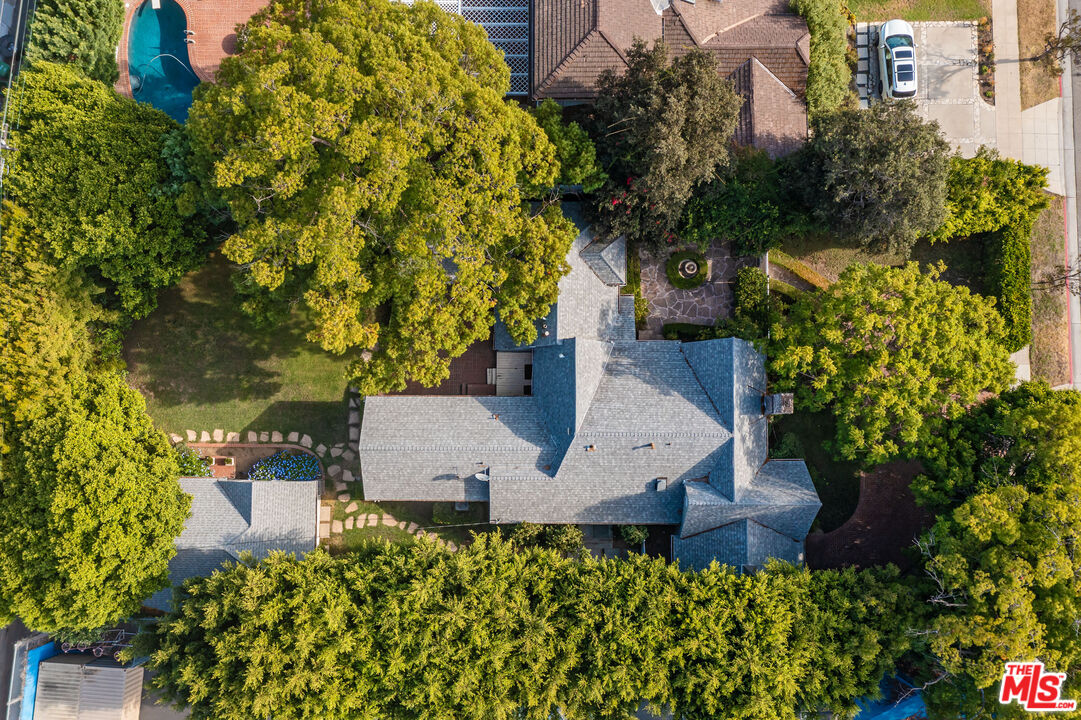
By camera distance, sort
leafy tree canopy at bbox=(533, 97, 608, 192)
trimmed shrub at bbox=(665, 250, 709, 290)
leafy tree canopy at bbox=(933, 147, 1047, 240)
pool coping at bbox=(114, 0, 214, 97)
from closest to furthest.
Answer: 1. leafy tree canopy at bbox=(533, 97, 608, 192)
2. leafy tree canopy at bbox=(933, 147, 1047, 240)
3. pool coping at bbox=(114, 0, 214, 97)
4. trimmed shrub at bbox=(665, 250, 709, 290)

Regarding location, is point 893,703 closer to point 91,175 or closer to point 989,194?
point 989,194

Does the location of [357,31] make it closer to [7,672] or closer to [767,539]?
[767,539]

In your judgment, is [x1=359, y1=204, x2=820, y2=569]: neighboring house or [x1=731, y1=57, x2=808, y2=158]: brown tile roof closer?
[x1=359, y1=204, x2=820, y2=569]: neighboring house

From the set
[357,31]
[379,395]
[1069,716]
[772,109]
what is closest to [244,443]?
[379,395]

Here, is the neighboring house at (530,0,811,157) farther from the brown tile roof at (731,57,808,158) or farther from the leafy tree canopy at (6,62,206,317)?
the leafy tree canopy at (6,62,206,317)

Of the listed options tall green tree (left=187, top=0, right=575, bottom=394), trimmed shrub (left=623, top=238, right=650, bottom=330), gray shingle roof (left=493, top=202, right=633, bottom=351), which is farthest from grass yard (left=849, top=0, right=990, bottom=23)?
tall green tree (left=187, top=0, right=575, bottom=394)

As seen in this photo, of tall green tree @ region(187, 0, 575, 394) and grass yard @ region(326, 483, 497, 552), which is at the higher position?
tall green tree @ region(187, 0, 575, 394)

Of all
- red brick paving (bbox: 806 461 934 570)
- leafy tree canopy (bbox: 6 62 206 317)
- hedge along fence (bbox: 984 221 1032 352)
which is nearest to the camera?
leafy tree canopy (bbox: 6 62 206 317)
